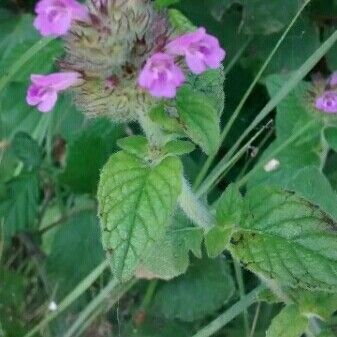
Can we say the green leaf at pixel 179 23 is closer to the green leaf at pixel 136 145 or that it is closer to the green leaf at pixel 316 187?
the green leaf at pixel 136 145

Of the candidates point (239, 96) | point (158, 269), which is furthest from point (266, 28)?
point (158, 269)

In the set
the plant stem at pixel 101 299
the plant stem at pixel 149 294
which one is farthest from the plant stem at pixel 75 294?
the plant stem at pixel 149 294

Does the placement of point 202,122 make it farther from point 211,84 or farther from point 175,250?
point 175,250

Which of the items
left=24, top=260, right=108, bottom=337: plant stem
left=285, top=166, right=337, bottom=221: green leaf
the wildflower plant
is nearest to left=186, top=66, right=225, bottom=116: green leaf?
the wildflower plant

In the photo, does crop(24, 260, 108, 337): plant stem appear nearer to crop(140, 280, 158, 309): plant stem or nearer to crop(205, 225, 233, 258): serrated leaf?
crop(140, 280, 158, 309): plant stem

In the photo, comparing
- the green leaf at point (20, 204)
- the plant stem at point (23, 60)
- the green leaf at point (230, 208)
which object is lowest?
the green leaf at point (20, 204)

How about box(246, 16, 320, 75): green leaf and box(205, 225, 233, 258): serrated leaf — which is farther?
box(246, 16, 320, 75): green leaf
